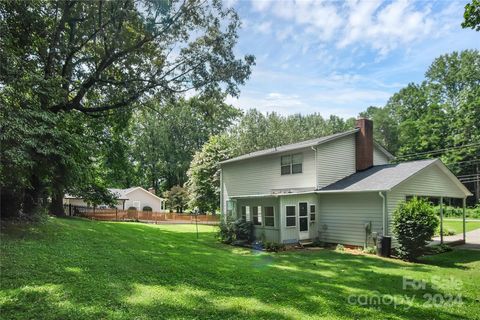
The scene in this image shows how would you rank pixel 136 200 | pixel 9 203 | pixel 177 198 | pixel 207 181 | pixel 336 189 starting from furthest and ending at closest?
pixel 136 200
pixel 177 198
pixel 207 181
pixel 336 189
pixel 9 203

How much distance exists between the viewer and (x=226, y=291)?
679 centimetres

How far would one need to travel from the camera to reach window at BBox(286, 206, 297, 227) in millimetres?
16891

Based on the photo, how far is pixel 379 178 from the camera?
53.0 ft

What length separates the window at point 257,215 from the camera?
18125 millimetres

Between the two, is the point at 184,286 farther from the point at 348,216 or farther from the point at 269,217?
the point at 348,216

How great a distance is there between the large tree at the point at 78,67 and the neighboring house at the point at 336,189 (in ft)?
20.1

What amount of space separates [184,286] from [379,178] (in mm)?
12382

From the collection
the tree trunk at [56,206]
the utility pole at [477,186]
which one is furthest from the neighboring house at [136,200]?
the utility pole at [477,186]

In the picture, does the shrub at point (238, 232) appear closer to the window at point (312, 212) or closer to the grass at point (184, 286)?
the window at point (312, 212)

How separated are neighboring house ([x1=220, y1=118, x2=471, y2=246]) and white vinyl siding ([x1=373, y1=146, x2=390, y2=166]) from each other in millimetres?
143

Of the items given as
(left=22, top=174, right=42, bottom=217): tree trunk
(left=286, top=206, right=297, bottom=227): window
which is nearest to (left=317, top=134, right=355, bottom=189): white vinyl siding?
(left=286, top=206, right=297, bottom=227): window

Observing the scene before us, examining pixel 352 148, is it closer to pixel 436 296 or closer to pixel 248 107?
pixel 436 296

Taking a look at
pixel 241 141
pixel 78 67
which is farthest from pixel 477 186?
pixel 78 67

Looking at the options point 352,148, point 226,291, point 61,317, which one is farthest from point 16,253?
point 352,148
